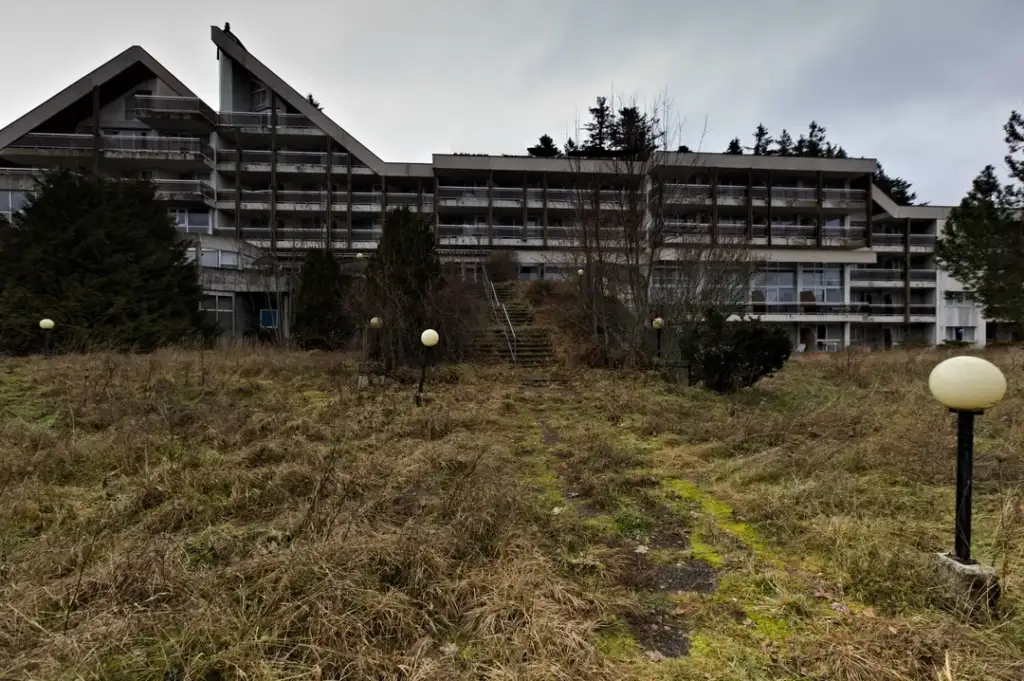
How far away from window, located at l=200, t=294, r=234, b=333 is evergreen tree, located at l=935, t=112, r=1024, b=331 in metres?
27.1

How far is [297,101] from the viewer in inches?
1283

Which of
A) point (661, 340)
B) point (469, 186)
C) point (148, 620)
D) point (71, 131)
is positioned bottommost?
point (148, 620)

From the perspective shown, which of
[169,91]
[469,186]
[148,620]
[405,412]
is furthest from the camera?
[469,186]

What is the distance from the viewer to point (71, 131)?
31.9 metres

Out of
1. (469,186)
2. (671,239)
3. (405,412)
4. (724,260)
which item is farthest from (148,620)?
(469,186)

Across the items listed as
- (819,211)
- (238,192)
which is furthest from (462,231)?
(819,211)

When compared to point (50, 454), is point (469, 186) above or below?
above

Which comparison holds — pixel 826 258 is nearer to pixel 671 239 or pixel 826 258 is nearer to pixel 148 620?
pixel 671 239

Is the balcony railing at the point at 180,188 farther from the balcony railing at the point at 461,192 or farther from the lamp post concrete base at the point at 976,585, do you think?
the lamp post concrete base at the point at 976,585

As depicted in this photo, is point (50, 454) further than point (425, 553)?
Yes

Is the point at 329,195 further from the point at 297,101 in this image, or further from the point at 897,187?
the point at 897,187

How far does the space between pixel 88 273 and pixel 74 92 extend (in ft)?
73.9

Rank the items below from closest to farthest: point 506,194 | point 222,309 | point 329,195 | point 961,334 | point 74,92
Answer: point 222,309
point 74,92
point 329,195
point 506,194
point 961,334

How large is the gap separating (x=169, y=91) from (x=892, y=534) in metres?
40.0
